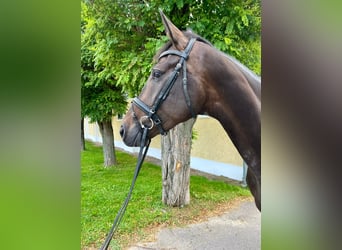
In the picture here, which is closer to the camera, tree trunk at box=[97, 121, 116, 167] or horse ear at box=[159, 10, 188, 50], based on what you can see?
horse ear at box=[159, 10, 188, 50]

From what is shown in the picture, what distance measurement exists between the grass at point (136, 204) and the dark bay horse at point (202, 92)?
2.35 meters

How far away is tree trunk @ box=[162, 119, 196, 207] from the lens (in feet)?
14.8

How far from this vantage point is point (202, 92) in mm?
1676

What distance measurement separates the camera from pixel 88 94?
6.41 meters

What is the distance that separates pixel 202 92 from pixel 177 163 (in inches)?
117

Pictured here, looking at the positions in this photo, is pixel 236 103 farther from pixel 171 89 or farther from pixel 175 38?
pixel 175 38

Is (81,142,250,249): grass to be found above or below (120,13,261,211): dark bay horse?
below

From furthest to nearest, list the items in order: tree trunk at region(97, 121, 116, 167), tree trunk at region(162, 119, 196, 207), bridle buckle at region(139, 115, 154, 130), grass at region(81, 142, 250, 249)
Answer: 1. tree trunk at region(97, 121, 116, 167)
2. tree trunk at region(162, 119, 196, 207)
3. grass at region(81, 142, 250, 249)
4. bridle buckle at region(139, 115, 154, 130)

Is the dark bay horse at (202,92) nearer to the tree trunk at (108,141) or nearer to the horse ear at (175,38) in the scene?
the horse ear at (175,38)

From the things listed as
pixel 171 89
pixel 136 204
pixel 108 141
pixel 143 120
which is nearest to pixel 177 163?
pixel 136 204

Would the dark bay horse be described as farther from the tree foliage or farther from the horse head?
the tree foliage

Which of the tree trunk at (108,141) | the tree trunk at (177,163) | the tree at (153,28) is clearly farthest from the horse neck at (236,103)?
the tree trunk at (108,141)

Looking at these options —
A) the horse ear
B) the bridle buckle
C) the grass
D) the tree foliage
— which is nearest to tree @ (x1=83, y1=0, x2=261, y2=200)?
the tree foliage
